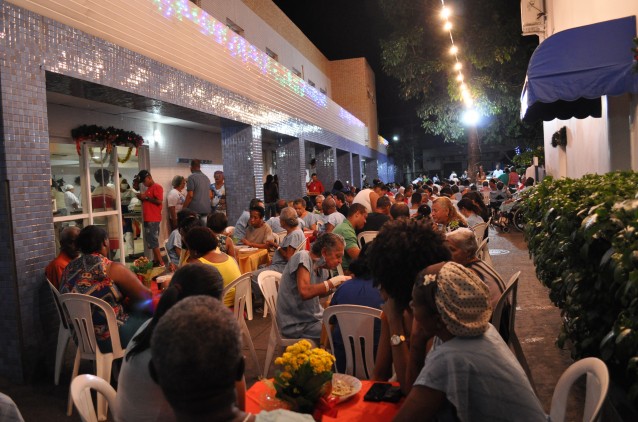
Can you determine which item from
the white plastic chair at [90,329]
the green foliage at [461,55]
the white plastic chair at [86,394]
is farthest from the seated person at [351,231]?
the green foliage at [461,55]

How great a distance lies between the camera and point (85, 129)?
973 cm

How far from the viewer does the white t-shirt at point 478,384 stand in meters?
2.11

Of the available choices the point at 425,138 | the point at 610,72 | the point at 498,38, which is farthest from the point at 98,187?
the point at 425,138

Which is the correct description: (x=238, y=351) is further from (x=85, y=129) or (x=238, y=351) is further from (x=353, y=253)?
(x=85, y=129)

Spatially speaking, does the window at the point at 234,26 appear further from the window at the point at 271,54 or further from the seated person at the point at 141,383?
the seated person at the point at 141,383

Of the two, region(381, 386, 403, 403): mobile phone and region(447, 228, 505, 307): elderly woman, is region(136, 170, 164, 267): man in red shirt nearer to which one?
region(447, 228, 505, 307): elderly woman

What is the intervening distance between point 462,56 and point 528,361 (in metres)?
20.4

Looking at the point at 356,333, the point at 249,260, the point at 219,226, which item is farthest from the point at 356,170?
the point at 356,333

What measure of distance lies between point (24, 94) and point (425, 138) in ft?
172

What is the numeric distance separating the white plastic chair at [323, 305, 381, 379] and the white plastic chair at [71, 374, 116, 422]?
158cm

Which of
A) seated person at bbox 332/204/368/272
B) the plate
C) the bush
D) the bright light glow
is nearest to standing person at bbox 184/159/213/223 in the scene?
seated person at bbox 332/204/368/272

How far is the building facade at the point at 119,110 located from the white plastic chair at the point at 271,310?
2184 mm

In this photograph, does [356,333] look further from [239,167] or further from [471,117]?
[471,117]

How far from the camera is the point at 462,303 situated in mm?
2127
